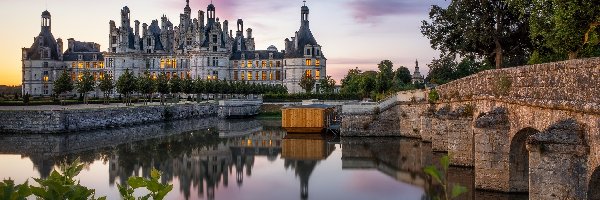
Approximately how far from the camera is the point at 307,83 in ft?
283

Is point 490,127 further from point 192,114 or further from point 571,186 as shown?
point 192,114

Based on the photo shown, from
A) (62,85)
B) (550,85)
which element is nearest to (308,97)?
(62,85)

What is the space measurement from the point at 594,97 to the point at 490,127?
6694 mm

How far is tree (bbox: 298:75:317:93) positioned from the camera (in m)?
86.3

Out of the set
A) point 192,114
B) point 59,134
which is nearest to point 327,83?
point 192,114

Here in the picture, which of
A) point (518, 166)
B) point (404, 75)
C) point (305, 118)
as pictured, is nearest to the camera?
point (518, 166)

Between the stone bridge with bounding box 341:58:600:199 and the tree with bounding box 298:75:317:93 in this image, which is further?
the tree with bounding box 298:75:317:93

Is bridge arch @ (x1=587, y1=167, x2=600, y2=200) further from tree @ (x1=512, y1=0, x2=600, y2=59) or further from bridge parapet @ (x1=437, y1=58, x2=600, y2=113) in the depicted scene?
tree @ (x1=512, y1=0, x2=600, y2=59)

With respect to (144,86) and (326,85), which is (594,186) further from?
(326,85)

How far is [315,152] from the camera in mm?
30781

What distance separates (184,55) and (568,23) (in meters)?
87.2

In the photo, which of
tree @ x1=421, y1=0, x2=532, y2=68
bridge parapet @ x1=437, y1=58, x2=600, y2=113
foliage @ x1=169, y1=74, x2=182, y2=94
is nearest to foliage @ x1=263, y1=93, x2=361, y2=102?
foliage @ x1=169, y1=74, x2=182, y2=94

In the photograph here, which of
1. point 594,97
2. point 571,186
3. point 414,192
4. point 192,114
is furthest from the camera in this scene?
point 192,114

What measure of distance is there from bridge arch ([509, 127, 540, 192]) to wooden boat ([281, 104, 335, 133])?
2395 cm
